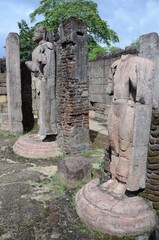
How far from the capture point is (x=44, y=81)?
673cm

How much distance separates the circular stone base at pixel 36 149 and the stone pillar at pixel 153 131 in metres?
3.11

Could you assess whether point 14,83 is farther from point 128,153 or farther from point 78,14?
point 78,14

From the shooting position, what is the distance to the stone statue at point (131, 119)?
3.21m

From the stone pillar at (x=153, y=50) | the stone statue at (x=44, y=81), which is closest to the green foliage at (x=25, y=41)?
the stone statue at (x=44, y=81)

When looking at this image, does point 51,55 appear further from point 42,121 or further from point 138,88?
point 138,88

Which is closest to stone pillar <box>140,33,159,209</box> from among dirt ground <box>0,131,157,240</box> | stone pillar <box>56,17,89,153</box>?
dirt ground <box>0,131,157,240</box>

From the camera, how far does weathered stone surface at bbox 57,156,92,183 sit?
475cm

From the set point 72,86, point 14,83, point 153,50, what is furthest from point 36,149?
point 153,50

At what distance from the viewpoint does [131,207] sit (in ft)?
11.3

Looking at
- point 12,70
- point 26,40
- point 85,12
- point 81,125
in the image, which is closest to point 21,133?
point 12,70

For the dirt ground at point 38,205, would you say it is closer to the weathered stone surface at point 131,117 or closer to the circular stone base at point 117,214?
the circular stone base at point 117,214

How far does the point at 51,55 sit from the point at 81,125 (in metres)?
1.84

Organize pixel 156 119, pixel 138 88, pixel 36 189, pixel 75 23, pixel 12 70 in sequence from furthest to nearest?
1. pixel 12 70
2. pixel 75 23
3. pixel 36 189
4. pixel 156 119
5. pixel 138 88

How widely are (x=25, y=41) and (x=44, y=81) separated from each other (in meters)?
19.6
